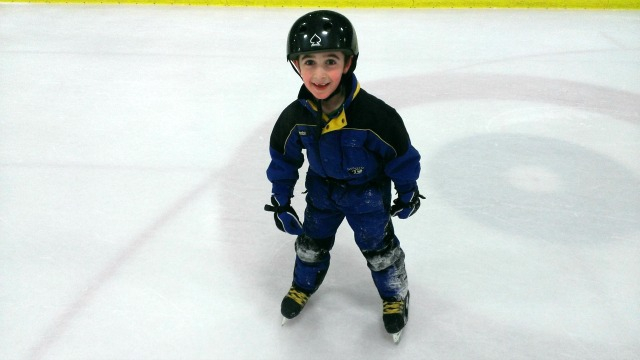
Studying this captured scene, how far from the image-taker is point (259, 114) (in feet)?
9.09

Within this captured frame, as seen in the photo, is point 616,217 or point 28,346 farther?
point 616,217

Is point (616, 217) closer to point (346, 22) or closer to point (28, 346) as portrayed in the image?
point (346, 22)

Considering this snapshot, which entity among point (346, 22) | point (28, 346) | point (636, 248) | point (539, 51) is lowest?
point (28, 346)

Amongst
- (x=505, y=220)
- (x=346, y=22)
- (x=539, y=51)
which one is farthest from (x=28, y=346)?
(x=539, y=51)

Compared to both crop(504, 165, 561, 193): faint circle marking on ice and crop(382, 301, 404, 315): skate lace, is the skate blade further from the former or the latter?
crop(504, 165, 561, 193): faint circle marking on ice

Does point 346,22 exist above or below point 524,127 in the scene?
above

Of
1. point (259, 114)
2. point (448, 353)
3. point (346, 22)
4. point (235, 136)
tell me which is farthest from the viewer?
point (259, 114)

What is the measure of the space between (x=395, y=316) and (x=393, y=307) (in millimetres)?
29

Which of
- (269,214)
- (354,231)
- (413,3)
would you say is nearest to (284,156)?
(354,231)

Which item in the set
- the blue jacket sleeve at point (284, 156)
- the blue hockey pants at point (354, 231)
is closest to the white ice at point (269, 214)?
the blue hockey pants at point (354, 231)

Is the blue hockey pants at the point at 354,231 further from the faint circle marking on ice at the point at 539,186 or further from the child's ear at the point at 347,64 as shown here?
the faint circle marking on ice at the point at 539,186

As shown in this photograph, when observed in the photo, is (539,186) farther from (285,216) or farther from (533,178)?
(285,216)

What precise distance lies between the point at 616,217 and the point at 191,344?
1.56 m

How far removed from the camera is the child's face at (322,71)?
3.61 feet
